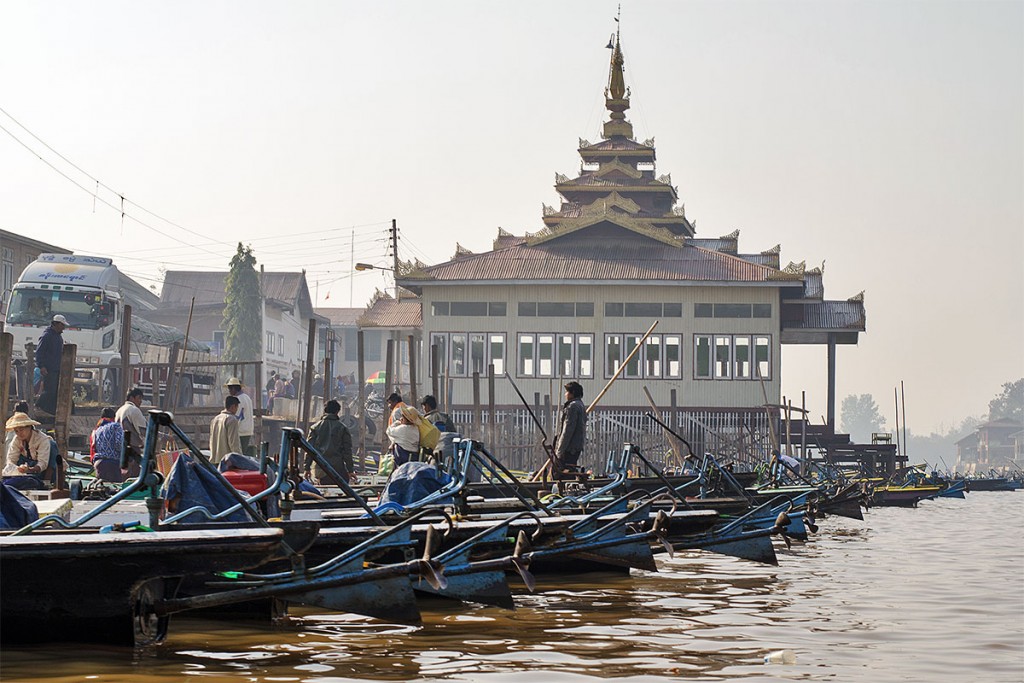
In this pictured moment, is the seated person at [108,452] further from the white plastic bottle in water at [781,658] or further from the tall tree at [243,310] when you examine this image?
the tall tree at [243,310]

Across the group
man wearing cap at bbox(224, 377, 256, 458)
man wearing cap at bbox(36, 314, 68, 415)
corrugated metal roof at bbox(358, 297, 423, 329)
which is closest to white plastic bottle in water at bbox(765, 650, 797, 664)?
man wearing cap at bbox(224, 377, 256, 458)

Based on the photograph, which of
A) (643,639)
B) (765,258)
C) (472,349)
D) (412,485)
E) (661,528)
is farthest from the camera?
(765,258)

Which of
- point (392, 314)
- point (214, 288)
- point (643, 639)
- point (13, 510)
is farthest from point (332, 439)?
point (214, 288)

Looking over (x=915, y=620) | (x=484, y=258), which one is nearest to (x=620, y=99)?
(x=484, y=258)

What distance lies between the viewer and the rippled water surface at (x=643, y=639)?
308 inches

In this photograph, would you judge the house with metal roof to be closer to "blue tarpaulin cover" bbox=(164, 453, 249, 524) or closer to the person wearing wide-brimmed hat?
the person wearing wide-brimmed hat

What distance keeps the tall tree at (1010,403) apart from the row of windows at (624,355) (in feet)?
376

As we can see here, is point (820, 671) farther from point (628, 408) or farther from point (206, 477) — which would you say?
point (628, 408)

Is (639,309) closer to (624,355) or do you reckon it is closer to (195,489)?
(624,355)

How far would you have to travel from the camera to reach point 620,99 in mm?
48438

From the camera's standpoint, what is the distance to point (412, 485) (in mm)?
10992

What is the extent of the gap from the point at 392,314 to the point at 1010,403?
116939 mm

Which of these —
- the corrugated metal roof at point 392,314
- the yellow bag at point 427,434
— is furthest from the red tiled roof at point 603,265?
the yellow bag at point 427,434

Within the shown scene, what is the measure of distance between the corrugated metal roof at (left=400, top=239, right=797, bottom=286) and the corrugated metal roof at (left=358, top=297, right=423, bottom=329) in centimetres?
472
